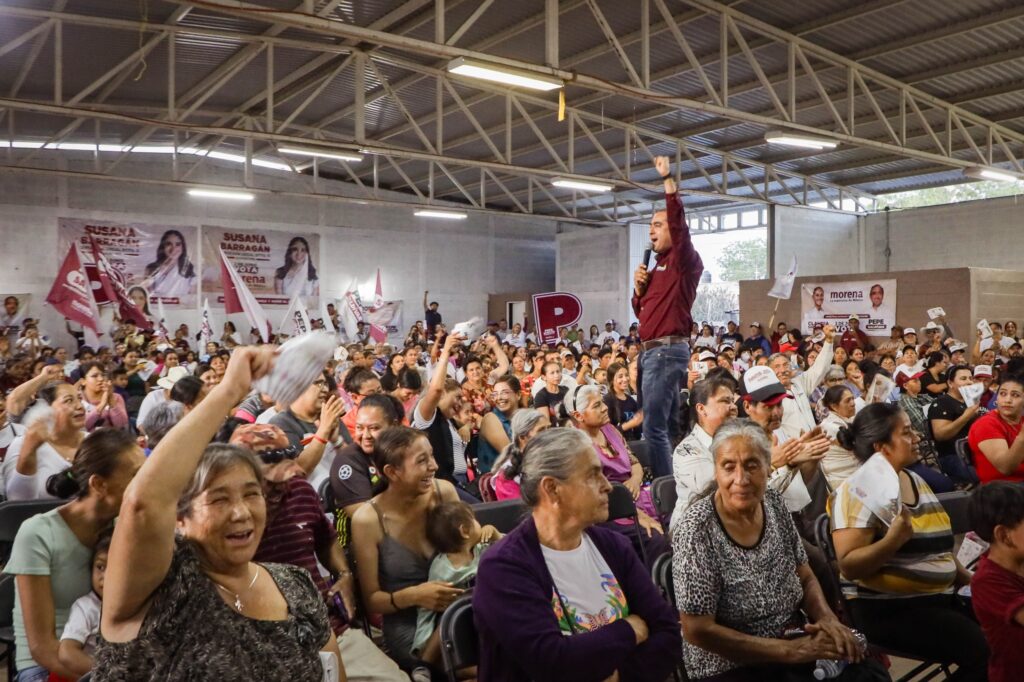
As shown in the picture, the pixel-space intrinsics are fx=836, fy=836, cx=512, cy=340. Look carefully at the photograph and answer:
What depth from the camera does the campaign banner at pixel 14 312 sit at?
53.7 feet

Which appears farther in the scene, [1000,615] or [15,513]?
[15,513]

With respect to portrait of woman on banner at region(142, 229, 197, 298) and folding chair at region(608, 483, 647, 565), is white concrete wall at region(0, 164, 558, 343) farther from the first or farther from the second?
folding chair at region(608, 483, 647, 565)

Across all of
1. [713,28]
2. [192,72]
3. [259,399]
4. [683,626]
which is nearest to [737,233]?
[713,28]

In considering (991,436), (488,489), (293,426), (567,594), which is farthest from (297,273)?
(567,594)

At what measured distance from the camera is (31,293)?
56.4 ft

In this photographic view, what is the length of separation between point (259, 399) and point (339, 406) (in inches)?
48.7

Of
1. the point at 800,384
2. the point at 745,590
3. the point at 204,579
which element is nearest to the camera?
the point at 204,579

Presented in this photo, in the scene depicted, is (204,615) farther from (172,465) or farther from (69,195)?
(69,195)

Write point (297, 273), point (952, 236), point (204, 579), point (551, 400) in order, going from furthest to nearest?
point (297, 273) < point (952, 236) < point (551, 400) < point (204, 579)

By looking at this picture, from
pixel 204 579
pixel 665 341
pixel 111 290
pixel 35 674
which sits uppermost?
pixel 111 290

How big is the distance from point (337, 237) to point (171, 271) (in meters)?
4.04

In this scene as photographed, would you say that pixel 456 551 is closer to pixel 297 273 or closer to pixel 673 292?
pixel 673 292

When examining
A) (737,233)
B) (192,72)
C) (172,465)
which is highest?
(192,72)

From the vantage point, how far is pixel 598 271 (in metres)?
22.0
